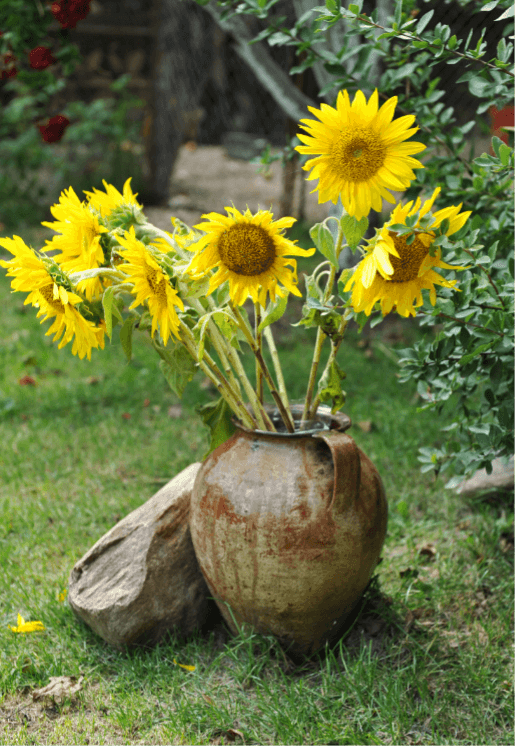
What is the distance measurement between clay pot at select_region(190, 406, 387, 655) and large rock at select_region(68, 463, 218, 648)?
0.16 m

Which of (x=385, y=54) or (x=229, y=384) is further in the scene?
(x=385, y=54)

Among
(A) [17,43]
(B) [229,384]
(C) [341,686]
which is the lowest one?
(C) [341,686]

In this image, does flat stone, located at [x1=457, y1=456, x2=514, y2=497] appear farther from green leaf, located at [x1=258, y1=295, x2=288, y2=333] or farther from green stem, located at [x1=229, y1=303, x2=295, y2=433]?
green leaf, located at [x1=258, y1=295, x2=288, y2=333]

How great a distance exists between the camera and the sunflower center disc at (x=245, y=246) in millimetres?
1293

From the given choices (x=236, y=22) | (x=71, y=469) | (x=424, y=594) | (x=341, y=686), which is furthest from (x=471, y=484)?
(x=236, y=22)

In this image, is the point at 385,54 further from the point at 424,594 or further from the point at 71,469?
the point at 71,469

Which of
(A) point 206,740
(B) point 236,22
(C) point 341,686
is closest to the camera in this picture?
(A) point 206,740

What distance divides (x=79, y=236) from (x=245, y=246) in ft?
1.32

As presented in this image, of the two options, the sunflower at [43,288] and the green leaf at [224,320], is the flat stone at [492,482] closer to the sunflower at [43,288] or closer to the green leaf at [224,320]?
the green leaf at [224,320]

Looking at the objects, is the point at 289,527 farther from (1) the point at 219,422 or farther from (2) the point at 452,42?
(2) the point at 452,42

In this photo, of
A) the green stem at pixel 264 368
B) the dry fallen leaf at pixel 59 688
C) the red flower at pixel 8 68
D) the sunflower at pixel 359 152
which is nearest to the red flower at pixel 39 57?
the red flower at pixel 8 68

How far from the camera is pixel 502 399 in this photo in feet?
6.04

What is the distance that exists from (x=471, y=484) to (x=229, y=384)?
1.33 m

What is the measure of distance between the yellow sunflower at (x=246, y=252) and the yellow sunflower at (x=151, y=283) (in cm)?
7
